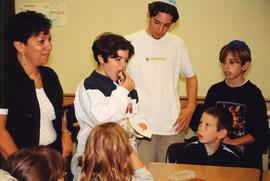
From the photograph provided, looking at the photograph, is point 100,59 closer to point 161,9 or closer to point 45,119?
point 45,119

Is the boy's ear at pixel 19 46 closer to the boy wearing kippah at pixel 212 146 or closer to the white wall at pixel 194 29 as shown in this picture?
the boy wearing kippah at pixel 212 146

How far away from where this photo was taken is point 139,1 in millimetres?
4016

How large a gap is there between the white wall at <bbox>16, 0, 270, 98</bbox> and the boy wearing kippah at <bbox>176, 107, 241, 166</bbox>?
122 centimetres

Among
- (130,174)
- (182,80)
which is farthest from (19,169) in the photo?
(182,80)

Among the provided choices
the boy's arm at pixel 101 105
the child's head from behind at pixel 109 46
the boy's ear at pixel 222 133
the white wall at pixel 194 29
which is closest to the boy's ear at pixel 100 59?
the child's head from behind at pixel 109 46

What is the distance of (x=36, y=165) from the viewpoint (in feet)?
4.54

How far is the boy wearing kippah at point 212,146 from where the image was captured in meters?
2.56

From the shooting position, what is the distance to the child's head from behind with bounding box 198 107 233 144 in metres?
2.65

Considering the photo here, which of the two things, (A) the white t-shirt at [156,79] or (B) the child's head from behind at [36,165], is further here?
(A) the white t-shirt at [156,79]

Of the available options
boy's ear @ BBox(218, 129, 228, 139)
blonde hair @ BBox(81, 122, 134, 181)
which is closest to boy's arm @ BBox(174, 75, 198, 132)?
boy's ear @ BBox(218, 129, 228, 139)

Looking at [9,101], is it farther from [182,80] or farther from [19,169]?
[182,80]

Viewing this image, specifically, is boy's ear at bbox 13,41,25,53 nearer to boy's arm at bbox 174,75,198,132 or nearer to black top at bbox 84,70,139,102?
black top at bbox 84,70,139,102

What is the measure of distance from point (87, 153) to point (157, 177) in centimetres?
49

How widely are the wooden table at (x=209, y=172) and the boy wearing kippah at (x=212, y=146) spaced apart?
320 millimetres
